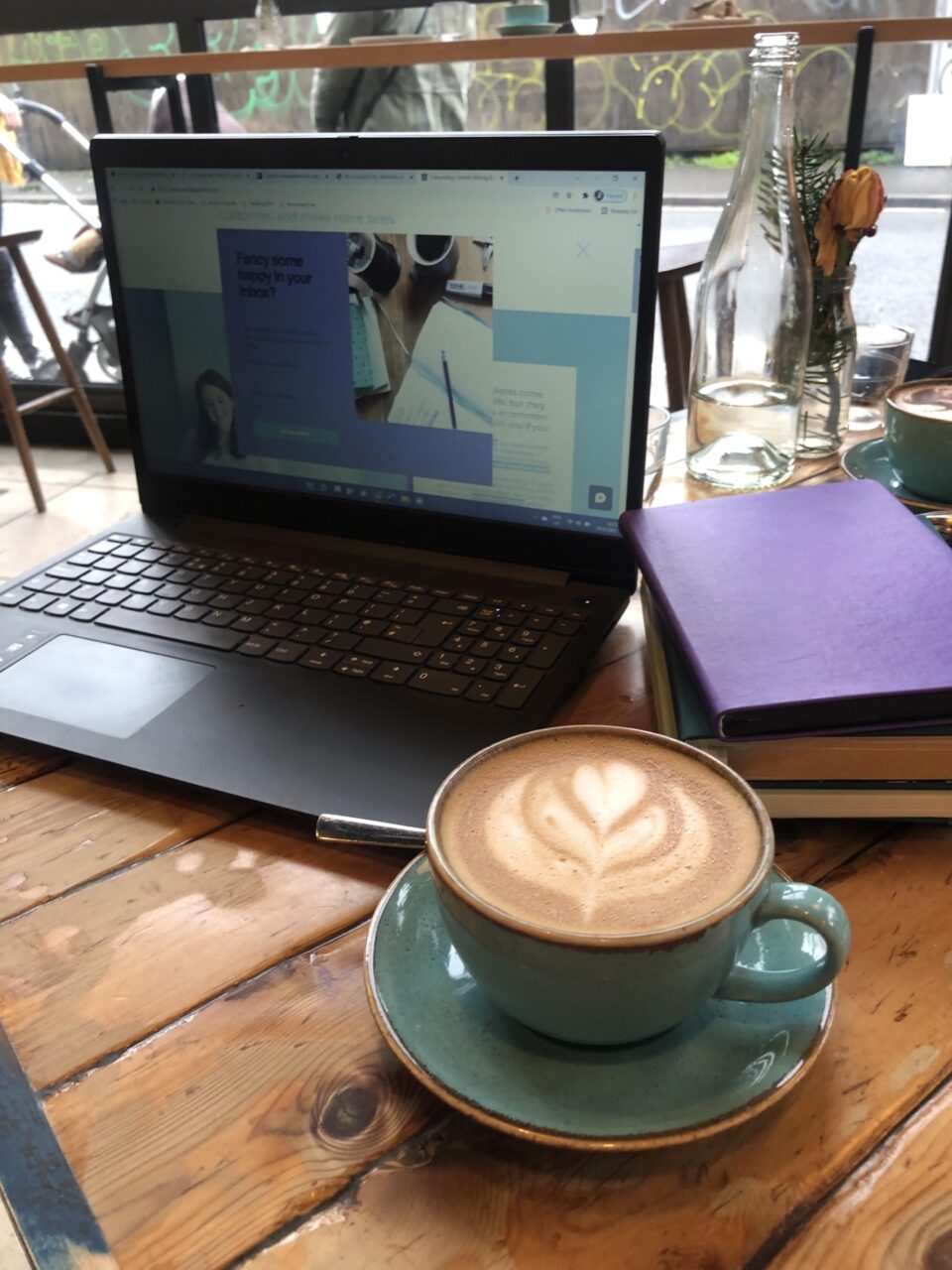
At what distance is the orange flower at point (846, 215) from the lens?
89 cm

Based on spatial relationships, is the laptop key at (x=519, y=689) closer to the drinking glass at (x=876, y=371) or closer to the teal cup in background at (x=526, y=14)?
the drinking glass at (x=876, y=371)

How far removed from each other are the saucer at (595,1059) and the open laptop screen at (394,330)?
1.26 feet

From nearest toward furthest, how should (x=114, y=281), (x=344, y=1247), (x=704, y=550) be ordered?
1. (x=344, y=1247)
2. (x=704, y=550)
3. (x=114, y=281)

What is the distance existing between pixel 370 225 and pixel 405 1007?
53cm

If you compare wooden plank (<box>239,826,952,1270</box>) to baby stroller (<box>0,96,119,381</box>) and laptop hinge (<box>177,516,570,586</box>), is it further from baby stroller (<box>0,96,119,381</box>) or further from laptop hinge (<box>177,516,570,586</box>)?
baby stroller (<box>0,96,119,381</box>)

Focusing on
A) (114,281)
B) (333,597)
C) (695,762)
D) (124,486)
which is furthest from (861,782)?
(124,486)

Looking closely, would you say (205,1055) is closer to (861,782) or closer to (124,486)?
(861,782)

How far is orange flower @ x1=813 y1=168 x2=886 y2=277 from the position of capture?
894 millimetres

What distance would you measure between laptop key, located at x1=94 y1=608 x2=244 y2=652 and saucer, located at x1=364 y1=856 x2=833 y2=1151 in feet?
1.00

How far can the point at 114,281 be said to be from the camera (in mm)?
812

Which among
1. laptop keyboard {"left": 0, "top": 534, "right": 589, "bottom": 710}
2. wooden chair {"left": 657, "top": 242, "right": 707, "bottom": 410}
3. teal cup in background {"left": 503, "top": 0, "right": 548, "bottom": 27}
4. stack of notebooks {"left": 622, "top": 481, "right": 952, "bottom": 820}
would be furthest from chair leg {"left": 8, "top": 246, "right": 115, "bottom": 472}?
stack of notebooks {"left": 622, "top": 481, "right": 952, "bottom": 820}

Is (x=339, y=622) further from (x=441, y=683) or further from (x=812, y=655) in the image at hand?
(x=812, y=655)

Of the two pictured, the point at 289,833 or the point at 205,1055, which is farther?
the point at 289,833

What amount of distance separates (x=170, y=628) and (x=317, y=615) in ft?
0.32
